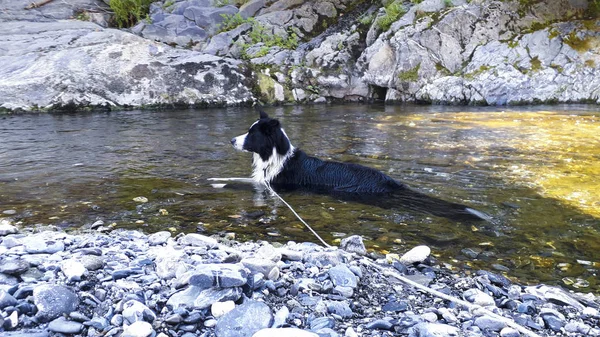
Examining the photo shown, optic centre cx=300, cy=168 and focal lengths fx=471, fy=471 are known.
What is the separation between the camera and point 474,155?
8.88 meters

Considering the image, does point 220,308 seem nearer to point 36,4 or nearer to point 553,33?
point 553,33

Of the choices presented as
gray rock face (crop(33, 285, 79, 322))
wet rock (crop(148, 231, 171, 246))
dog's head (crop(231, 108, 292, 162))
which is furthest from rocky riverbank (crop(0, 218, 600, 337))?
dog's head (crop(231, 108, 292, 162))

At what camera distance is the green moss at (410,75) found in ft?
62.5

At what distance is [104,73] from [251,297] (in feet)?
54.8

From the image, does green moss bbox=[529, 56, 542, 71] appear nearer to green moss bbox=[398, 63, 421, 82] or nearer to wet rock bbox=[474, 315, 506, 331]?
green moss bbox=[398, 63, 421, 82]

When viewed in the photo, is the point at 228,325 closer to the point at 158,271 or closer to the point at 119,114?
the point at 158,271

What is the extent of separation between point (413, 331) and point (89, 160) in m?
7.43

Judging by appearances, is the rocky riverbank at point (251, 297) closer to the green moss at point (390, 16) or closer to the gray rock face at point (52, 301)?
the gray rock face at point (52, 301)

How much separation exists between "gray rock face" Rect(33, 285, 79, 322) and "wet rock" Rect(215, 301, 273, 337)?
34.6 inches

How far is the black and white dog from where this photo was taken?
21.9 feet

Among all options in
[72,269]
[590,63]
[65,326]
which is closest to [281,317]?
[65,326]

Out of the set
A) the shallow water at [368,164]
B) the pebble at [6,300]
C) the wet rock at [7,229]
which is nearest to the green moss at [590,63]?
the shallow water at [368,164]

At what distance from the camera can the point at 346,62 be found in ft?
68.5

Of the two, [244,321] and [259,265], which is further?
[259,265]
